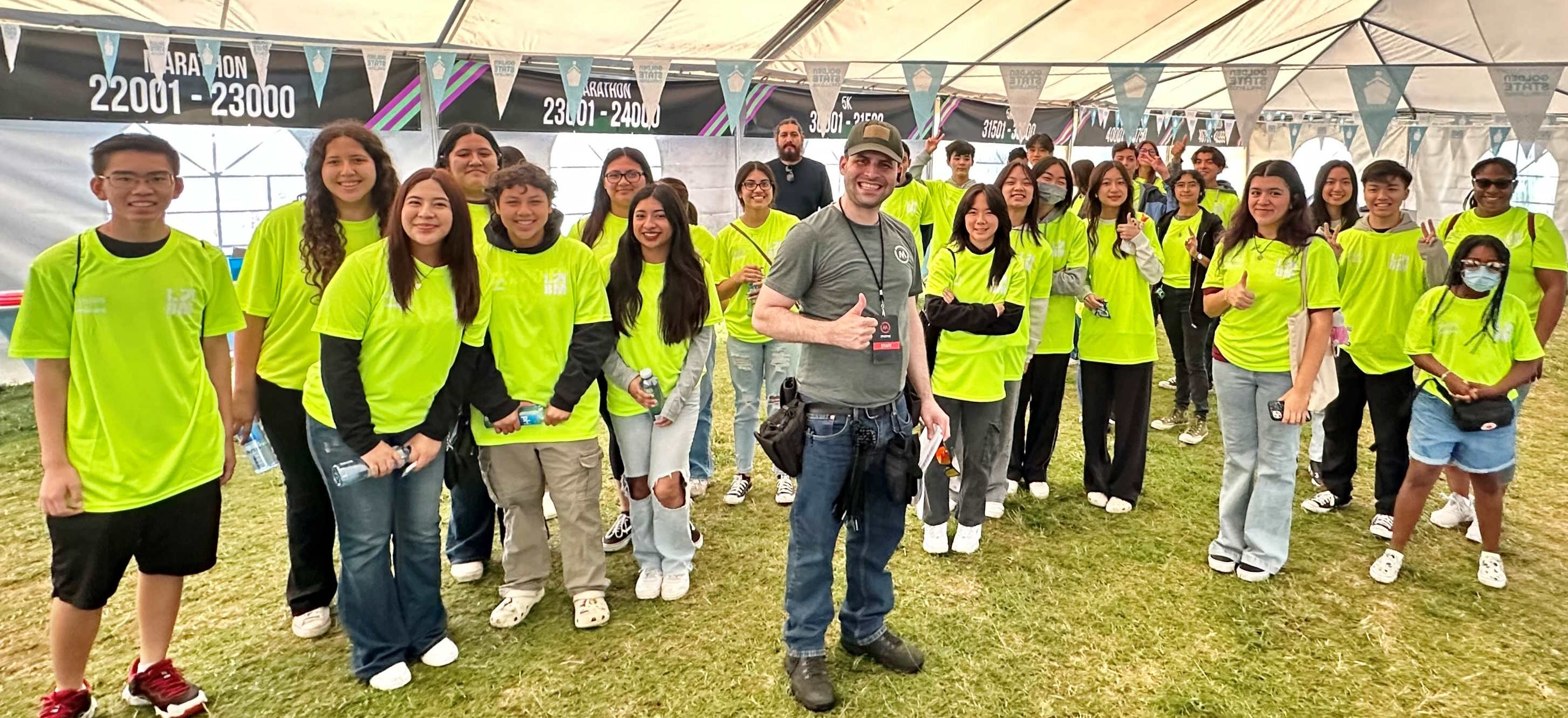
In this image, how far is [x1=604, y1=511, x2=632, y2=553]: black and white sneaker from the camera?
3785 millimetres

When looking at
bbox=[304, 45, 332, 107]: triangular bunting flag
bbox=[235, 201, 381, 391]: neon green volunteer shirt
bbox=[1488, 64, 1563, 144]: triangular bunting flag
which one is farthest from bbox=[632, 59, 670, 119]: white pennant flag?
bbox=[1488, 64, 1563, 144]: triangular bunting flag

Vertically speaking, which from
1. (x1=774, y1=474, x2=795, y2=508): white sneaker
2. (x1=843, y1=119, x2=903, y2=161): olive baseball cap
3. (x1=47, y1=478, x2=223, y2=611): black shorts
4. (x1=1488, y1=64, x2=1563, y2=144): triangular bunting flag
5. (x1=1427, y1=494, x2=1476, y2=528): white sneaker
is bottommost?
(x1=774, y1=474, x2=795, y2=508): white sneaker

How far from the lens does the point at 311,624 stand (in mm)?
2992

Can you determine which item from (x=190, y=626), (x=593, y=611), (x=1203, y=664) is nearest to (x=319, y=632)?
(x=190, y=626)

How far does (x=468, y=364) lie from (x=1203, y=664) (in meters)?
2.71

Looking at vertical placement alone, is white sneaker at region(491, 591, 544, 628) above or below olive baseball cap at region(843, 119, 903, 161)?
below

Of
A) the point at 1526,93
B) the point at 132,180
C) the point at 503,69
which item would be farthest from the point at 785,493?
the point at 1526,93

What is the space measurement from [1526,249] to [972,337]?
2463 mm

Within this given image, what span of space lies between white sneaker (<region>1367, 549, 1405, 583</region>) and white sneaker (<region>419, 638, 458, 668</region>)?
3.70 m

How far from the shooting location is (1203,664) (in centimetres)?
283

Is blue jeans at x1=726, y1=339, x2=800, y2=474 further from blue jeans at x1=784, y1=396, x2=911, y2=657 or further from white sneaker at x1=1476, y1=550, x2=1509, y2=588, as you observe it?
white sneaker at x1=1476, y1=550, x2=1509, y2=588

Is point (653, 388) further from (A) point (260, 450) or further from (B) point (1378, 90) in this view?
(B) point (1378, 90)

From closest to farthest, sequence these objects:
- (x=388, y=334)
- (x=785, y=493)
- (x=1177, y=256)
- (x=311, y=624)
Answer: (x=388, y=334), (x=311, y=624), (x=785, y=493), (x=1177, y=256)

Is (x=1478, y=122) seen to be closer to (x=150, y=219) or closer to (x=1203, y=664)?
(x=1203, y=664)
